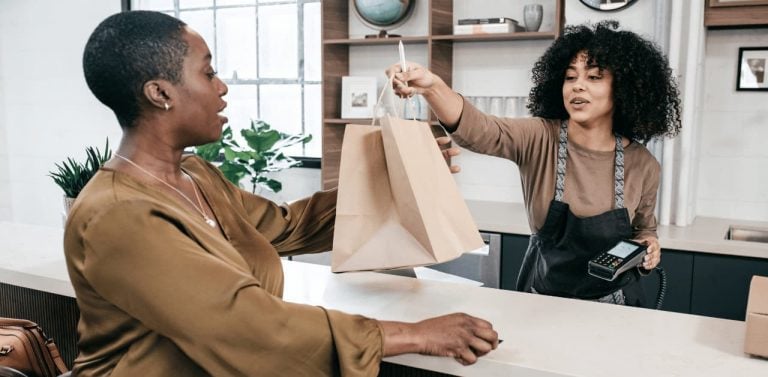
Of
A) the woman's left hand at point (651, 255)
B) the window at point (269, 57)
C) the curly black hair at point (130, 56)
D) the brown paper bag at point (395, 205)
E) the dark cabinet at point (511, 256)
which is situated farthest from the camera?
the window at point (269, 57)

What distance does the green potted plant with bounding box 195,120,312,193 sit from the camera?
4.02 metres

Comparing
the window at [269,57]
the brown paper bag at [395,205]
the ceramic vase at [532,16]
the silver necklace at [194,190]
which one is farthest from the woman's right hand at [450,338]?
the window at [269,57]

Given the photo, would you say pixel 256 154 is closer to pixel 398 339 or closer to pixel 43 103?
pixel 43 103

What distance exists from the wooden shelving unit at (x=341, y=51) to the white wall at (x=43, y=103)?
2.01 metres

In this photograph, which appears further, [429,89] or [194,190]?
[429,89]

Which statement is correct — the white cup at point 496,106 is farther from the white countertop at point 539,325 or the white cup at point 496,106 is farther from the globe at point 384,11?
the white countertop at point 539,325

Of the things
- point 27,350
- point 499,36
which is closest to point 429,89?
point 27,350

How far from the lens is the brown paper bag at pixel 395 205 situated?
1.39 meters

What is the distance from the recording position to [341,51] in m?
4.11

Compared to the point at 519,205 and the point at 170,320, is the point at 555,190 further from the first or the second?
the point at 519,205

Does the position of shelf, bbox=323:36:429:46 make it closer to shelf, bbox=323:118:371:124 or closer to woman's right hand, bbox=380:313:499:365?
shelf, bbox=323:118:371:124

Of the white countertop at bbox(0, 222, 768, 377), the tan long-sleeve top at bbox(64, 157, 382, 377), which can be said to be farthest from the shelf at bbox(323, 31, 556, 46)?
the tan long-sleeve top at bbox(64, 157, 382, 377)

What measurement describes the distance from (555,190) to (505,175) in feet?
6.24

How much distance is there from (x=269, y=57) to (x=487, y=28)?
5.75ft
